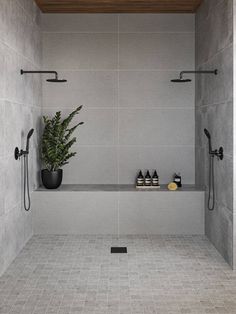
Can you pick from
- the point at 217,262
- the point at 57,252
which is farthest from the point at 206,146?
the point at 57,252

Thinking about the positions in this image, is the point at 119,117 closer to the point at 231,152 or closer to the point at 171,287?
the point at 231,152

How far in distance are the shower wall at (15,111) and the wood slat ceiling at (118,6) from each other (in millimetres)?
259

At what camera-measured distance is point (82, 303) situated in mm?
3072

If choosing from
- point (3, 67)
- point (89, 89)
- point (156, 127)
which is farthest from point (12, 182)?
point (156, 127)

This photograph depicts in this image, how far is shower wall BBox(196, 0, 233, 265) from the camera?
152 inches

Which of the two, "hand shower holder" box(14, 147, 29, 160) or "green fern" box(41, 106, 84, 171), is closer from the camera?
"hand shower holder" box(14, 147, 29, 160)

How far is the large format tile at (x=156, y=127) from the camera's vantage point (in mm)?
5359

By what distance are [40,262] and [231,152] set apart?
1820 millimetres

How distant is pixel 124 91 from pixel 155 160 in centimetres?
86

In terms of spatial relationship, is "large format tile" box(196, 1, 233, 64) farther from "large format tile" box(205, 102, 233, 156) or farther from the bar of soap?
the bar of soap

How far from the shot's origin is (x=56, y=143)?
492 centimetres

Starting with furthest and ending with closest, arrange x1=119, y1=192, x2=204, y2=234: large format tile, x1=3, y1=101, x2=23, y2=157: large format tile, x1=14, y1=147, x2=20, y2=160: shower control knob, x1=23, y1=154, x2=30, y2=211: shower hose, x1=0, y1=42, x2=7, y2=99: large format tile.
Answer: x1=119, y1=192, x2=204, y2=234: large format tile < x1=23, y1=154, x2=30, y2=211: shower hose < x1=14, y1=147, x2=20, y2=160: shower control knob < x1=3, y1=101, x2=23, y2=157: large format tile < x1=0, y1=42, x2=7, y2=99: large format tile

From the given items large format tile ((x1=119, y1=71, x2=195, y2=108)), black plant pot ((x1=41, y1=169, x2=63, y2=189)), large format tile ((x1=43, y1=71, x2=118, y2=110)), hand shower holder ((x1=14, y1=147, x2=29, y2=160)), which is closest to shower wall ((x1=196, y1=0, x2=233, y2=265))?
large format tile ((x1=119, y1=71, x2=195, y2=108))

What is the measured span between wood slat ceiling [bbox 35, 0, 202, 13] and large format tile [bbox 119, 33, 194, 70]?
0.28m
